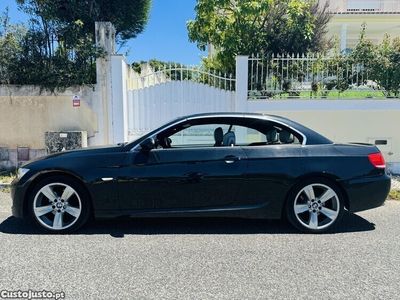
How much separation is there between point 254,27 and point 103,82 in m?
4.11

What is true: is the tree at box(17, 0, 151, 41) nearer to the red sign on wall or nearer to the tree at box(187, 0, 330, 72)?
the red sign on wall

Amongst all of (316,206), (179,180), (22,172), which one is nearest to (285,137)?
(316,206)

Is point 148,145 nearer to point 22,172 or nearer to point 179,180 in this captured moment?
point 179,180

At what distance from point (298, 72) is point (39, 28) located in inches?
235

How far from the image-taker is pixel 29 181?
4.73m

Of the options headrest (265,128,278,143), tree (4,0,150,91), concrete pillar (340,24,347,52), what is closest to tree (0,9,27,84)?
tree (4,0,150,91)

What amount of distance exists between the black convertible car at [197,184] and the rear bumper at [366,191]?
0.01 m

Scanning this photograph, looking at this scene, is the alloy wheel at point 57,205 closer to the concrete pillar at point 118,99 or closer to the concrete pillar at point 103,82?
the concrete pillar at point 118,99

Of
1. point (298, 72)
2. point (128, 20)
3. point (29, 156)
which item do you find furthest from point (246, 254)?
point (128, 20)

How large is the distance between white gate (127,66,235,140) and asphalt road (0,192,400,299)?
3971 mm

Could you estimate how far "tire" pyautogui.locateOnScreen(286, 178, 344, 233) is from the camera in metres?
4.82

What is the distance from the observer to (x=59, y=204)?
4754 millimetres

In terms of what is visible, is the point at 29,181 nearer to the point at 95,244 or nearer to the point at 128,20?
the point at 95,244

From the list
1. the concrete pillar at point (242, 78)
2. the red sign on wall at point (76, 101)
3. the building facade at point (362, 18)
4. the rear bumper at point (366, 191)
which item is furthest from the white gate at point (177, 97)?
the building facade at point (362, 18)
